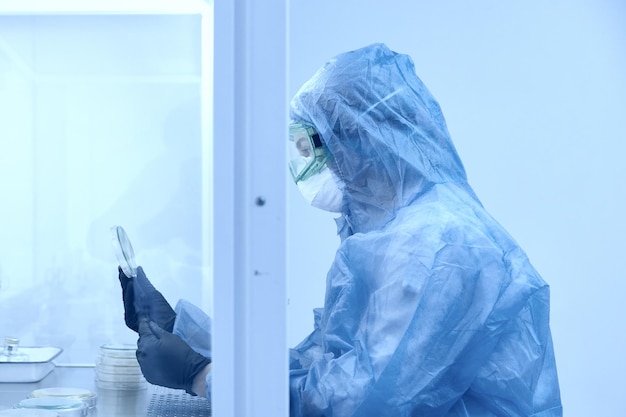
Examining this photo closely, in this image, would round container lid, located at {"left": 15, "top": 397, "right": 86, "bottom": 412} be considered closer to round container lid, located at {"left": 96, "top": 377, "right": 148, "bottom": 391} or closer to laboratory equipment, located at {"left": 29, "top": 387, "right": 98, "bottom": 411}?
laboratory equipment, located at {"left": 29, "top": 387, "right": 98, "bottom": 411}

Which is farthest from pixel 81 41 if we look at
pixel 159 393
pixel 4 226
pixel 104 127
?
pixel 159 393

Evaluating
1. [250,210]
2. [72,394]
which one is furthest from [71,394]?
[250,210]

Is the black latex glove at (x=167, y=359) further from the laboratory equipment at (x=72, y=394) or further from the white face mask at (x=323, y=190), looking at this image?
the white face mask at (x=323, y=190)

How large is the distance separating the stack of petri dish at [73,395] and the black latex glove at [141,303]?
138 millimetres

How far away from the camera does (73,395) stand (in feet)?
3.65

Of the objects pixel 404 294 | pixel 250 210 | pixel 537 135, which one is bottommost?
pixel 404 294

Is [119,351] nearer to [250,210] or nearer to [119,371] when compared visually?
[119,371]

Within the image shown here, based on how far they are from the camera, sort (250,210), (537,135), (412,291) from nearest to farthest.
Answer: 1. (250,210)
2. (412,291)
3. (537,135)

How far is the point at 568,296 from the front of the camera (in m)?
2.41

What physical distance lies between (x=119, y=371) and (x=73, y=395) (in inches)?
7.2

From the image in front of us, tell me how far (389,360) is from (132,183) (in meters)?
0.78

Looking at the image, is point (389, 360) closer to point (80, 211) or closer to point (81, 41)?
point (80, 211)

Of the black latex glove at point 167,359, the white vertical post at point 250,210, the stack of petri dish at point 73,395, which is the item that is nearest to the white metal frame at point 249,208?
the white vertical post at point 250,210

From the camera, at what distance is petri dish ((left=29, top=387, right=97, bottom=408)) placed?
1099mm
